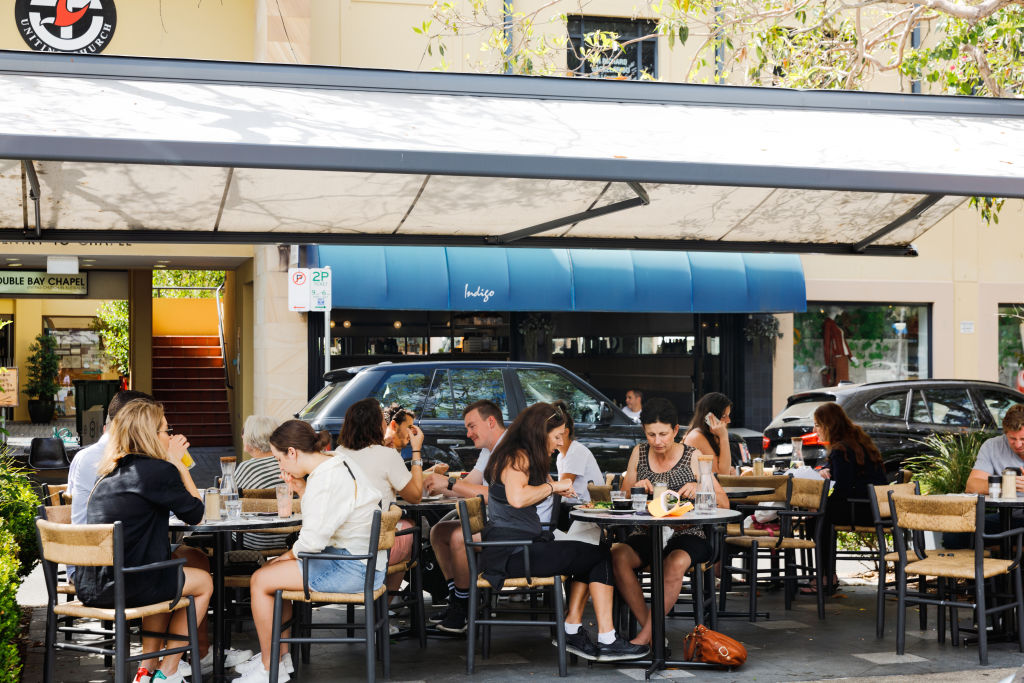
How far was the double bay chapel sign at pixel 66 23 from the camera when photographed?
17.2m

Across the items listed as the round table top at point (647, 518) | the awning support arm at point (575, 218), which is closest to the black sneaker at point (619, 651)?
the round table top at point (647, 518)

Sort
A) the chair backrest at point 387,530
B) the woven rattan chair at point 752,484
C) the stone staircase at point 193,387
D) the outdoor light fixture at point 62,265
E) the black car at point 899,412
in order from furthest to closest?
the stone staircase at point 193,387 < the outdoor light fixture at point 62,265 < the black car at point 899,412 < the woven rattan chair at point 752,484 < the chair backrest at point 387,530

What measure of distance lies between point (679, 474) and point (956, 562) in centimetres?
178

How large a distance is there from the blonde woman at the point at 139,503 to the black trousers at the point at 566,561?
1.82 m

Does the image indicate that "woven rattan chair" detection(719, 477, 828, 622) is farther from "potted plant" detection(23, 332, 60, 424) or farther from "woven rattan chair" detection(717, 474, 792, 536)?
"potted plant" detection(23, 332, 60, 424)

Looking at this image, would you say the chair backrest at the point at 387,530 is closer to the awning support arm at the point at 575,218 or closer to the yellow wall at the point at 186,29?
the awning support arm at the point at 575,218

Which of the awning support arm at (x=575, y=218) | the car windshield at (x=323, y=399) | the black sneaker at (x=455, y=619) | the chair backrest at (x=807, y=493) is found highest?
the awning support arm at (x=575, y=218)

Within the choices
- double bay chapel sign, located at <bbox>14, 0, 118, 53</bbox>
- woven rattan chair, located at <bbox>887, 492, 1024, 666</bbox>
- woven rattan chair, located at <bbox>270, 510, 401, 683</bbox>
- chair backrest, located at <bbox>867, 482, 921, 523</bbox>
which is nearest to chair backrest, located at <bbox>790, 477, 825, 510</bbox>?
chair backrest, located at <bbox>867, 482, 921, 523</bbox>

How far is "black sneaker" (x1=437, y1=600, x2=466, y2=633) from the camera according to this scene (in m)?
7.62

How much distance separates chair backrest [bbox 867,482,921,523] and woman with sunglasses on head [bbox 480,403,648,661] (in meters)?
1.92

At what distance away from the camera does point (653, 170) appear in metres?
6.04

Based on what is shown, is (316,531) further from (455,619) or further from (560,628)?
(455,619)

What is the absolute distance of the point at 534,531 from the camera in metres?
6.82

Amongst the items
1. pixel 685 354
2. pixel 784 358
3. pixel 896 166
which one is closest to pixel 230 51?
pixel 685 354
